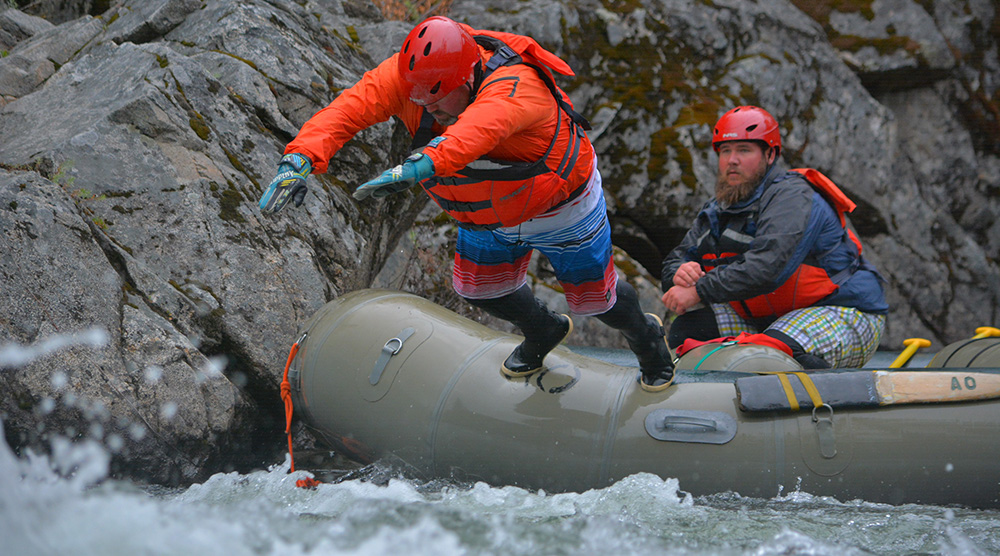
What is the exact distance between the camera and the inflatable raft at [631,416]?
3197 millimetres

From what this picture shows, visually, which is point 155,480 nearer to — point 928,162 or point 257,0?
point 257,0

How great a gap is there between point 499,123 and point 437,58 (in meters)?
Answer: 0.39

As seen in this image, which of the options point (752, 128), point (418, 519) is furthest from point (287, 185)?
point (752, 128)

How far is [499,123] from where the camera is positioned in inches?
103

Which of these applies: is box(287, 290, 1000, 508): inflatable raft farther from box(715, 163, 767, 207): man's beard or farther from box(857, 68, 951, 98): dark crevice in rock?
box(857, 68, 951, 98): dark crevice in rock

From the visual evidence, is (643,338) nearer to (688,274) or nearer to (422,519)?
(688,274)

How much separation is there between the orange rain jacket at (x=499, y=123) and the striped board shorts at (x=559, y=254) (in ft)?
0.46

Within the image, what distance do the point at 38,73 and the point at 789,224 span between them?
4.94m

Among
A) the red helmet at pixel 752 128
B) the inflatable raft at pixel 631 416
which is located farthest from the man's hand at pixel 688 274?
the red helmet at pixel 752 128

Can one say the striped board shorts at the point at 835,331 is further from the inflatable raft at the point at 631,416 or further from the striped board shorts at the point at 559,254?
the striped board shorts at the point at 559,254

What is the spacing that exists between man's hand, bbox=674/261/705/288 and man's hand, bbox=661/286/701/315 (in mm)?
30

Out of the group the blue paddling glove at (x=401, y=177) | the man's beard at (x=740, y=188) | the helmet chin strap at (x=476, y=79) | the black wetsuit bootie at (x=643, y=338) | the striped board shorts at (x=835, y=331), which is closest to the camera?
the blue paddling glove at (x=401, y=177)

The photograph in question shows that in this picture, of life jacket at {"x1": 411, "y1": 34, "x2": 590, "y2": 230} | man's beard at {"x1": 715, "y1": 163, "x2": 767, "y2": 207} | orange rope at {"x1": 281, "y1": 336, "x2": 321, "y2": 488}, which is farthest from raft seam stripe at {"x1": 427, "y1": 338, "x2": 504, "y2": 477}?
man's beard at {"x1": 715, "y1": 163, "x2": 767, "y2": 207}

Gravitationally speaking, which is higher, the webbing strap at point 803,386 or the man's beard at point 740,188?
the man's beard at point 740,188
